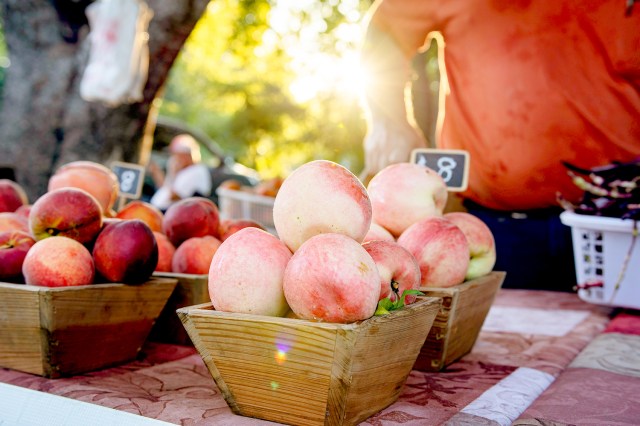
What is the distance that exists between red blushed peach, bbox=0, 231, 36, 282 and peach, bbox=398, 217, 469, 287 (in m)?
0.86

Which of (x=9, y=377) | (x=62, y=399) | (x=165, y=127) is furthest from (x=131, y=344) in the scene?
(x=165, y=127)

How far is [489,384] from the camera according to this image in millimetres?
1248

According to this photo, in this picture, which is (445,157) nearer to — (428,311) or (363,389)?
(428,311)

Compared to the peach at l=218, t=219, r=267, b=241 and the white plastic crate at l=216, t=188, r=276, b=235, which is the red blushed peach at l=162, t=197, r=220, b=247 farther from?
the white plastic crate at l=216, t=188, r=276, b=235

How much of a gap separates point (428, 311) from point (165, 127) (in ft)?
31.3

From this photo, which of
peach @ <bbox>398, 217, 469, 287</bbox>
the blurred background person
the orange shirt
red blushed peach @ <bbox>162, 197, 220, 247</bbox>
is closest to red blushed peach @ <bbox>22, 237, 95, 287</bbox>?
red blushed peach @ <bbox>162, 197, 220, 247</bbox>

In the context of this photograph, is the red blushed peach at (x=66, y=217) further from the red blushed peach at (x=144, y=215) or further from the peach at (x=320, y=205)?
the peach at (x=320, y=205)

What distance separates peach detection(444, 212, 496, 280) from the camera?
4.90 ft

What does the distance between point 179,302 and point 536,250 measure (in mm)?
1436

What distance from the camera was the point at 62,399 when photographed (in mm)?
1077

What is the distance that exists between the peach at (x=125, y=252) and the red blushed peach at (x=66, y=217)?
5 cm

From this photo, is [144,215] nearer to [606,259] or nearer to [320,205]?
[320,205]

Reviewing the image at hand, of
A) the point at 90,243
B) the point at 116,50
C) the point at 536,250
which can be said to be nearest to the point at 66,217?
the point at 90,243

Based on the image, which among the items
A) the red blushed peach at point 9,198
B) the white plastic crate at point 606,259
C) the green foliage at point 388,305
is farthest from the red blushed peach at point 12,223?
the white plastic crate at point 606,259
